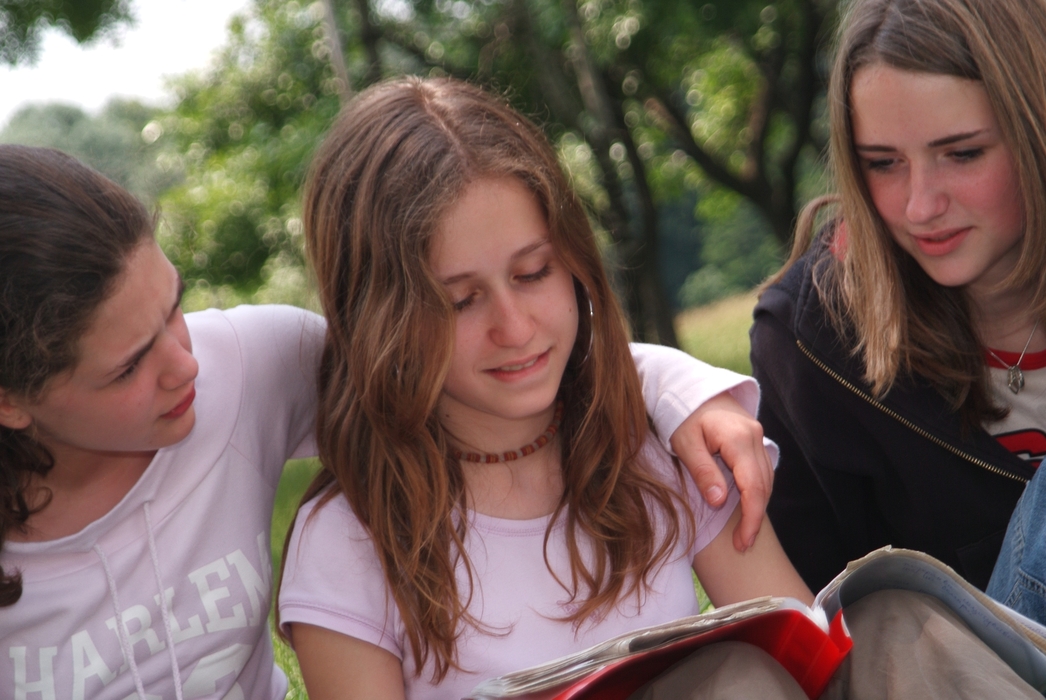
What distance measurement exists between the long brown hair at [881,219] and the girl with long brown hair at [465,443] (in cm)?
47

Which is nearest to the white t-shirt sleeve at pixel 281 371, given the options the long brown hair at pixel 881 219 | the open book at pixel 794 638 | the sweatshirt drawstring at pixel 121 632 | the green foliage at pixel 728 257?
the sweatshirt drawstring at pixel 121 632

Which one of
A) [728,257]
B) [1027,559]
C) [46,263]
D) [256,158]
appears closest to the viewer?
[46,263]

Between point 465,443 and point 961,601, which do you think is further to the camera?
point 465,443

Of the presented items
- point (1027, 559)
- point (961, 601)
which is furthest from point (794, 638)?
point (1027, 559)

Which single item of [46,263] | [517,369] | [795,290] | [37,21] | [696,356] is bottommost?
[696,356]

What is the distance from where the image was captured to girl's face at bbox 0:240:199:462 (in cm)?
175

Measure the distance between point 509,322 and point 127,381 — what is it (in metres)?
0.65

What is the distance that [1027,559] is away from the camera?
1803 mm

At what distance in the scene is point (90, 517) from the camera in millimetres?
1912

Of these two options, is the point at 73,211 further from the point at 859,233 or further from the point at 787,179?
the point at 787,179

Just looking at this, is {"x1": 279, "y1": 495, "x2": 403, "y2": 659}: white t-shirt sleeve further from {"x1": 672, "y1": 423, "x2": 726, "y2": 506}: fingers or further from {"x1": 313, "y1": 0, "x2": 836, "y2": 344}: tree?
{"x1": 313, "y1": 0, "x2": 836, "y2": 344}: tree

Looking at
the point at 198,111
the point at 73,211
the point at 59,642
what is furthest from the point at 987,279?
the point at 198,111

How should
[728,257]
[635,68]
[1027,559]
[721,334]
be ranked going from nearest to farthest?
[1027,559]
[635,68]
[721,334]
[728,257]

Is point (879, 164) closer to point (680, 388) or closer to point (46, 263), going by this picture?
point (680, 388)
